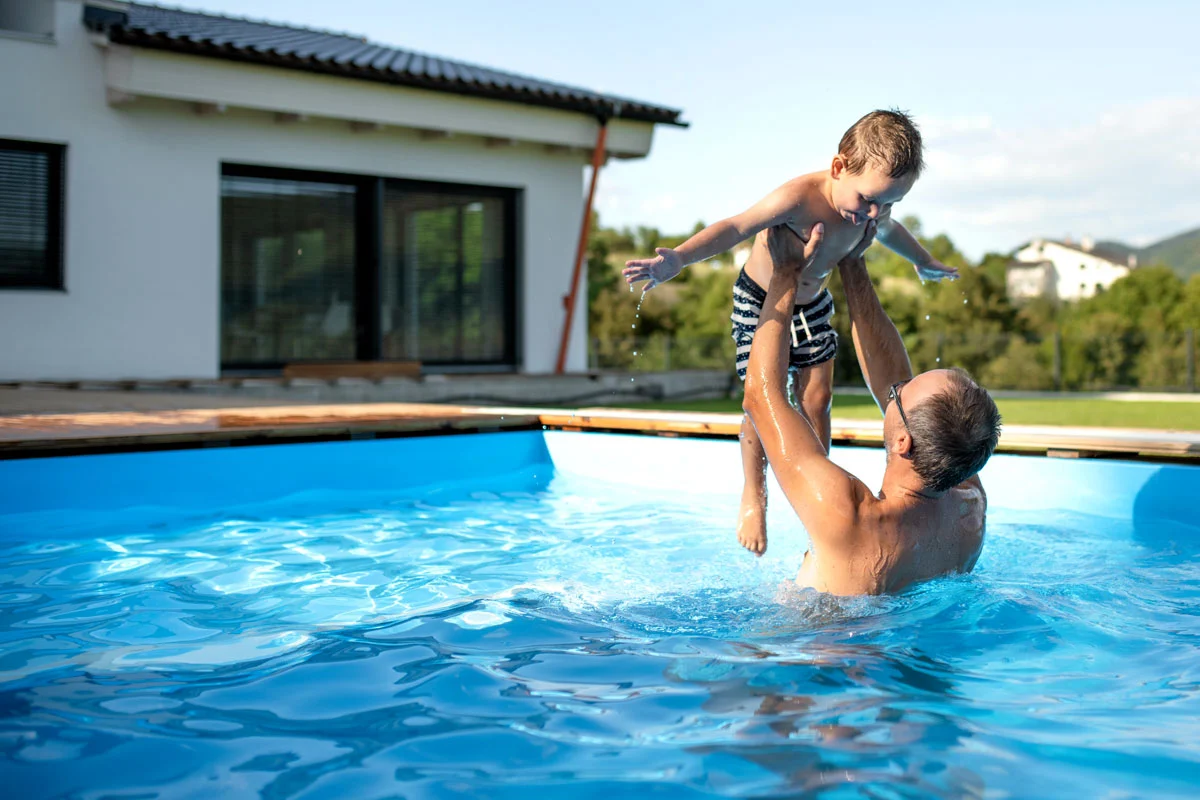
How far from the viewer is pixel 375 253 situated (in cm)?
1137

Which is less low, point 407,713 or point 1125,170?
point 1125,170

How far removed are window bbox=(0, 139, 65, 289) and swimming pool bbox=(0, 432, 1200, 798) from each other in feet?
17.8

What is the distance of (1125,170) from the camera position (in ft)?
198

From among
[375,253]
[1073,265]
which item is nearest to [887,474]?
[375,253]

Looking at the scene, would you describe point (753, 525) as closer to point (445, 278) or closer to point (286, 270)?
point (286, 270)

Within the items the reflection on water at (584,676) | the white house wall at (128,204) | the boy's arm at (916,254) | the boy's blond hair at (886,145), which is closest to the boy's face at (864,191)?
the boy's blond hair at (886,145)

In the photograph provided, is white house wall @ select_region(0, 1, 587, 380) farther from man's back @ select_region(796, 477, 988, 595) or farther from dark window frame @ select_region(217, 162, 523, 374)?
man's back @ select_region(796, 477, 988, 595)

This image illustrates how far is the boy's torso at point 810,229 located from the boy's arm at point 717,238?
0.09 ft

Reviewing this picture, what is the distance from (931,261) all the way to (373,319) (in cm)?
854

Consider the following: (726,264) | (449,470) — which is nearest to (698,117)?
(726,264)

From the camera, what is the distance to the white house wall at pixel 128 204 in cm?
930

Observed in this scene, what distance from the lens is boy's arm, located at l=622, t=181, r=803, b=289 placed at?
2736mm

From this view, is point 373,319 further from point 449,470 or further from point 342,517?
point 342,517

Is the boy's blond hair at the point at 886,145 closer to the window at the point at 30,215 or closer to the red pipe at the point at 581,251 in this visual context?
the window at the point at 30,215
